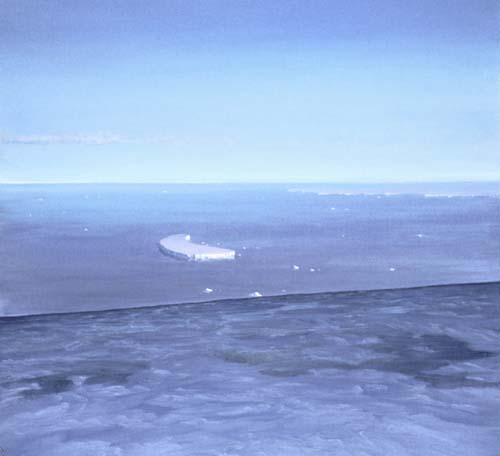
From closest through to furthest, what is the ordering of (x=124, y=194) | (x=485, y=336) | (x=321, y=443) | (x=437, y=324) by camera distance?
(x=321, y=443), (x=485, y=336), (x=437, y=324), (x=124, y=194)

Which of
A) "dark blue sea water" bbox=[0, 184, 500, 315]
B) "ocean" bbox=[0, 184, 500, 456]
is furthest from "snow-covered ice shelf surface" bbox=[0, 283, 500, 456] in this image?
"dark blue sea water" bbox=[0, 184, 500, 315]

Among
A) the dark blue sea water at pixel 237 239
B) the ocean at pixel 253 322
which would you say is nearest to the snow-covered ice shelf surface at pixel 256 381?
the ocean at pixel 253 322

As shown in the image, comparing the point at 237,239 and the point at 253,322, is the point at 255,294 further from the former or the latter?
the point at 253,322

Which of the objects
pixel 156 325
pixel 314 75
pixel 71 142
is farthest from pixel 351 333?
pixel 71 142

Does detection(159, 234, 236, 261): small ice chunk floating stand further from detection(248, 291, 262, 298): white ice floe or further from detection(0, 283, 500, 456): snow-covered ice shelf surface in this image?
detection(0, 283, 500, 456): snow-covered ice shelf surface

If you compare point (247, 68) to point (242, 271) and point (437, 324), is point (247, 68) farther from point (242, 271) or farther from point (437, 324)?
point (437, 324)

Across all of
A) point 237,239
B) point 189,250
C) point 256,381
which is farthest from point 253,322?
point 256,381

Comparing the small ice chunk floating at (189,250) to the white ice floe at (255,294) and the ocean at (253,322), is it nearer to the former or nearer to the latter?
the ocean at (253,322)
